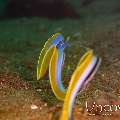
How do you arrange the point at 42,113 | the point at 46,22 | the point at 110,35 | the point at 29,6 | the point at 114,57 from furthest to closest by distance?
the point at 29,6, the point at 46,22, the point at 110,35, the point at 114,57, the point at 42,113

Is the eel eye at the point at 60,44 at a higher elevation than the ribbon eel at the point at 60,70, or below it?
higher

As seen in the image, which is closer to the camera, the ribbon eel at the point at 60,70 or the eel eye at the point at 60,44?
the ribbon eel at the point at 60,70

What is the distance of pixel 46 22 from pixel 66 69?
22.3ft

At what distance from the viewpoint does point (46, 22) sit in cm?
1144

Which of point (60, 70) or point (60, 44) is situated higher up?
point (60, 44)

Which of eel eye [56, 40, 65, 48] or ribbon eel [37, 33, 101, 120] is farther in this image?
eel eye [56, 40, 65, 48]

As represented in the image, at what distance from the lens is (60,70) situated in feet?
8.68

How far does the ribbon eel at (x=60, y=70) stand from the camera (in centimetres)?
225

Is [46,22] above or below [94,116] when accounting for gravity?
above

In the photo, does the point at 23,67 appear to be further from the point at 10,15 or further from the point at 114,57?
the point at 10,15

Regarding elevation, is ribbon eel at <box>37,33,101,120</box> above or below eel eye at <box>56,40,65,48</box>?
below

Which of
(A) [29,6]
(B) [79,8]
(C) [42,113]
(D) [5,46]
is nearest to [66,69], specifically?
(C) [42,113]

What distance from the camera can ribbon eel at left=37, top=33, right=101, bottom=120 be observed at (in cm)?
225

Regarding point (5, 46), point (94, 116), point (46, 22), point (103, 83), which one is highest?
point (46, 22)
